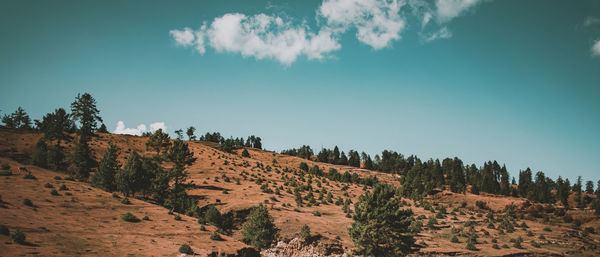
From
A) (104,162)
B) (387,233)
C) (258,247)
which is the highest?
(104,162)

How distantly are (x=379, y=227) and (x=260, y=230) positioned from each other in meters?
16.5

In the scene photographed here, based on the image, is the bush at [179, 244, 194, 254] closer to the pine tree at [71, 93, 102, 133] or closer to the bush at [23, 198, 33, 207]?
the bush at [23, 198, 33, 207]

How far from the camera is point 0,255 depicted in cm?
1944

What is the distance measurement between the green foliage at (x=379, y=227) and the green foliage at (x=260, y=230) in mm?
12144

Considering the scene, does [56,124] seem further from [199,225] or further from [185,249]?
[185,249]

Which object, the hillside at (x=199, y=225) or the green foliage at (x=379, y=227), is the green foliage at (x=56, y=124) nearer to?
the hillside at (x=199, y=225)

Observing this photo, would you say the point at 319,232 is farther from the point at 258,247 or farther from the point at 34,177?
the point at 34,177

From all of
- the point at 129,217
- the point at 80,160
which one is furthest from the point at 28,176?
the point at 129,217

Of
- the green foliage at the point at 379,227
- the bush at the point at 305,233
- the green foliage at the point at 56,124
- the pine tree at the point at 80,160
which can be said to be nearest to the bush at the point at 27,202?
the pine tree at the point at 80,160

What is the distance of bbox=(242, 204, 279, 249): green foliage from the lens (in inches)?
1468

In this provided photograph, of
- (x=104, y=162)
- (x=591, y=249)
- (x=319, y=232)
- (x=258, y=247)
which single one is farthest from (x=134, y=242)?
(x=591, y=249)

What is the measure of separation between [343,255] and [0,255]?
3448cm

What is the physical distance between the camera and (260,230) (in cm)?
3756

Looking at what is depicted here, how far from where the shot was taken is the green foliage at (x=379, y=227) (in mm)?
31859
